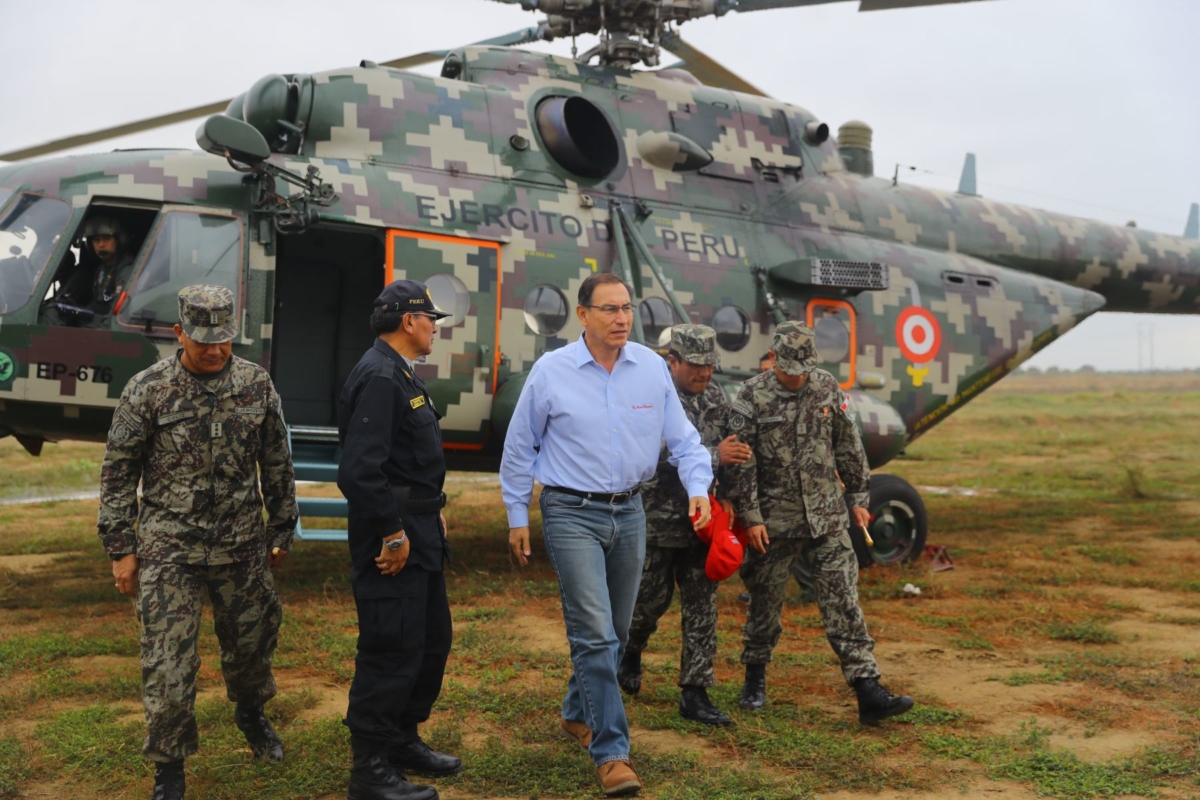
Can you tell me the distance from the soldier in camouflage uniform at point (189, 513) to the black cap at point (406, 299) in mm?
613

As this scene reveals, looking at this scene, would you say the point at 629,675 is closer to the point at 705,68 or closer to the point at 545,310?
the point at 545,310

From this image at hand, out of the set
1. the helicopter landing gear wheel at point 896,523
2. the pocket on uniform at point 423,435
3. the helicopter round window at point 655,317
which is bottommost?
the helicopter landing gear wheel at point 896,523

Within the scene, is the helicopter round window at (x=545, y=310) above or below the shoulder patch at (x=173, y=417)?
above

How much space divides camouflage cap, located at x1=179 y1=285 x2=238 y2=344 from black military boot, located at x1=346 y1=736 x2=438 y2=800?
65.4 inches

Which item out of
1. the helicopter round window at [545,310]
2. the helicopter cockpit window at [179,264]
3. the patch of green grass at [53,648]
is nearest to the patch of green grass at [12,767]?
the patch of green grass at [53,648]

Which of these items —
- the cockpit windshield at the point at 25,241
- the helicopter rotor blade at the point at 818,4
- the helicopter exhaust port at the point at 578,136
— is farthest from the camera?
the helicopter exhaust port at the point at 578,136

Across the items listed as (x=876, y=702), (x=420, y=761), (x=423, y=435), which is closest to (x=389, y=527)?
(x=423, y=435)

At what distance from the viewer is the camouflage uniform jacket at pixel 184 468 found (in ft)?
13.9

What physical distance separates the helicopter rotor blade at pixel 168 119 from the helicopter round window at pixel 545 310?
8.21 feet

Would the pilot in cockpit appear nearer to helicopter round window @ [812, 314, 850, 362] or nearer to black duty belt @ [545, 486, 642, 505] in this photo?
black duty belt @ [545, 486, 642, 505]

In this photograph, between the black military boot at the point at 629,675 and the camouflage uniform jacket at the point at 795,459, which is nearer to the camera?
the camouflage uniform jacket at the point at 795,459

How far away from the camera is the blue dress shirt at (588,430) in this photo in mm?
4547

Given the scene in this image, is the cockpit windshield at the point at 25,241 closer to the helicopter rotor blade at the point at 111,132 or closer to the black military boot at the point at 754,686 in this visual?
the helicopter rotor blade at the point at 111,132

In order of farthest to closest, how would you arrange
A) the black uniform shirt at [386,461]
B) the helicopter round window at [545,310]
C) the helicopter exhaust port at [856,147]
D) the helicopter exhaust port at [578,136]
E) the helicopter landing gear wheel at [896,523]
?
the helicopter exhaust port at [856,147], the helicopter landing gear wheel at [896,523], the helicopter exhaust port at [578,136], the helicopter round window at [545,310], the black uniform shirt at [386,461]
